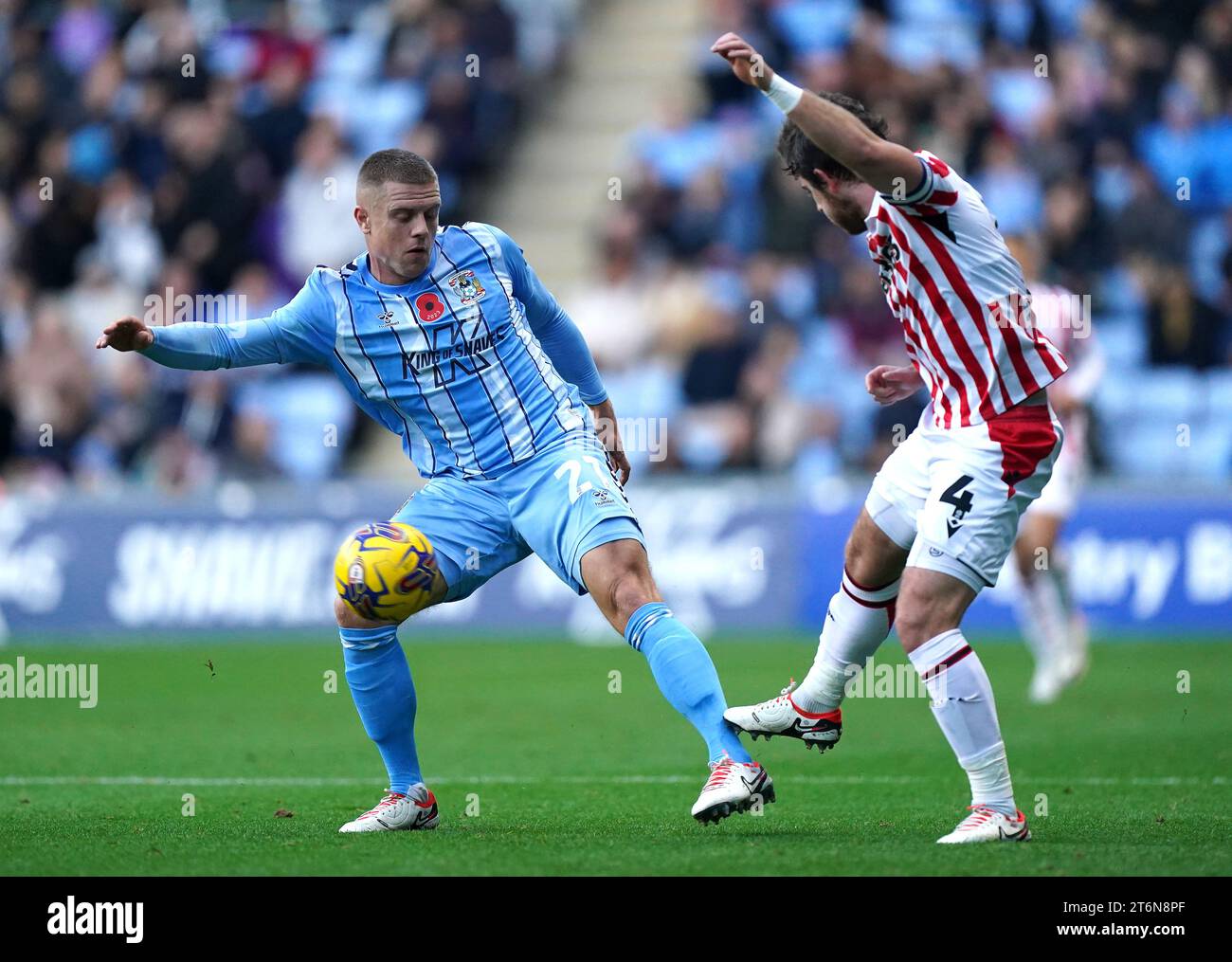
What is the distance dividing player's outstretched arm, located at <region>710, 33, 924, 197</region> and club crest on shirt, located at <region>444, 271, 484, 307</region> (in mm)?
1424

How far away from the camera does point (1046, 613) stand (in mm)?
11844

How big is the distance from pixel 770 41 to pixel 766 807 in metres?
12.5

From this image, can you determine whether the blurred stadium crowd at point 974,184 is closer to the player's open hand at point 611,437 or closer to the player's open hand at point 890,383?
the player's open hand at point 611,437

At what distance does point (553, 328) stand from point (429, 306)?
2.20ft

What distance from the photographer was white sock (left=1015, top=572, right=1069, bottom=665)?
11648 millimetres

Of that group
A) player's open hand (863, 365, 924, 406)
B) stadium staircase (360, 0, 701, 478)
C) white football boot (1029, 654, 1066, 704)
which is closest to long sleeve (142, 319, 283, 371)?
player's open hand (863, 365, 924, 406)

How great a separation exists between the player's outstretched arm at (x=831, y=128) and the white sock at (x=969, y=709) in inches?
60.6

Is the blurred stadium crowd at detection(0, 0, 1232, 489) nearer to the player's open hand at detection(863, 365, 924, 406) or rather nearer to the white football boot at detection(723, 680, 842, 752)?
the player's open hand at detection(863, 365, 924, 406)

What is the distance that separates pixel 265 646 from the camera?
14.8 m

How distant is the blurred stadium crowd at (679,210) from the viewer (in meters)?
16.3

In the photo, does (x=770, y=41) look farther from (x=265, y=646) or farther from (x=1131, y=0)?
(x=265, y=646)

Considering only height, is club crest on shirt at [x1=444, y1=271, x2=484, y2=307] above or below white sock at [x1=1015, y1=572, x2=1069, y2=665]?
above

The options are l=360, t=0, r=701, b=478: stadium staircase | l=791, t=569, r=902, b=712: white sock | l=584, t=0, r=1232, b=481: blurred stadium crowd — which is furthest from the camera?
l=360, t=0, r=701, b=478: stadium staircase

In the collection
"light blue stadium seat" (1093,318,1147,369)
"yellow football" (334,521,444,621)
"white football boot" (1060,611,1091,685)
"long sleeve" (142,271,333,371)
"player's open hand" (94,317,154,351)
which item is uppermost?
"light blue stadium seat" (1093,318,1147,369)
